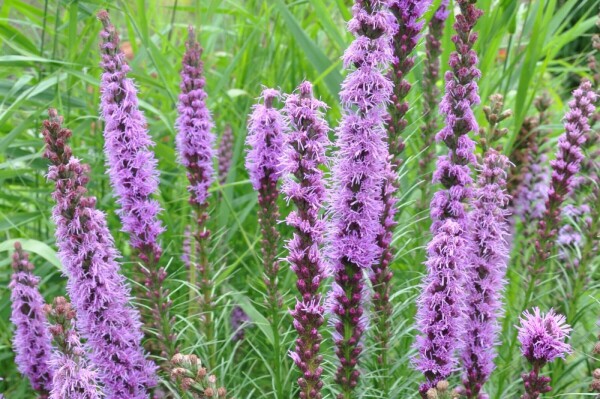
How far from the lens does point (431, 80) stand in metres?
3.49

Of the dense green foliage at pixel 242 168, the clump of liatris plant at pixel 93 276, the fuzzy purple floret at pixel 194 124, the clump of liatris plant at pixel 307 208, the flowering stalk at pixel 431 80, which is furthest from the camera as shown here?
the flowering stalk at pixel 431 80

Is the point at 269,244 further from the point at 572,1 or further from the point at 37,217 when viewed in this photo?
the point at 572,1

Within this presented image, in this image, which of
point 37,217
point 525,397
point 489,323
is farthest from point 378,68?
point 37,217

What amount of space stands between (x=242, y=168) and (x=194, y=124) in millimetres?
1367

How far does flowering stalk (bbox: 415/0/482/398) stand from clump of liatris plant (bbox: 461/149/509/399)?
58 mm

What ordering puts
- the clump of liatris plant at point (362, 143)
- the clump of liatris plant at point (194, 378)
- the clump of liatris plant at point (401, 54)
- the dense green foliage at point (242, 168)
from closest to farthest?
the clump of liatris plant at point (194, 378) < the clump of liatris plant at point (362, 143) < the clump of liatris plant at point (401, 54) < the dense green foliage at point (242, 168)

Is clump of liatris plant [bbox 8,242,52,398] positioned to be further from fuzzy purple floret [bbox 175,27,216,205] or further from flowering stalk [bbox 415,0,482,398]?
flowering stalk [bbox 415,0,482,398]

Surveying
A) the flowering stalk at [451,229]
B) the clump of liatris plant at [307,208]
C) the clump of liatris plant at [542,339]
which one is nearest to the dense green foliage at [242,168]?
the flowering stalk at [451,229]

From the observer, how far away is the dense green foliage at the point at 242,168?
3314 millimetres

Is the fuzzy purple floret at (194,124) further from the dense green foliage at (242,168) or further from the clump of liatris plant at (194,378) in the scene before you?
the clump of liatris plant at (194,378)

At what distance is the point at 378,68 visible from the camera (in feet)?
7.72

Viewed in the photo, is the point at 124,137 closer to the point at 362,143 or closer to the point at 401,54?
the point at 362,143

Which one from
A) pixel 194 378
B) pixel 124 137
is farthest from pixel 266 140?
pixel 194 378

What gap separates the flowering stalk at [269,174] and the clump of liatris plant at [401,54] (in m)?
0.46
